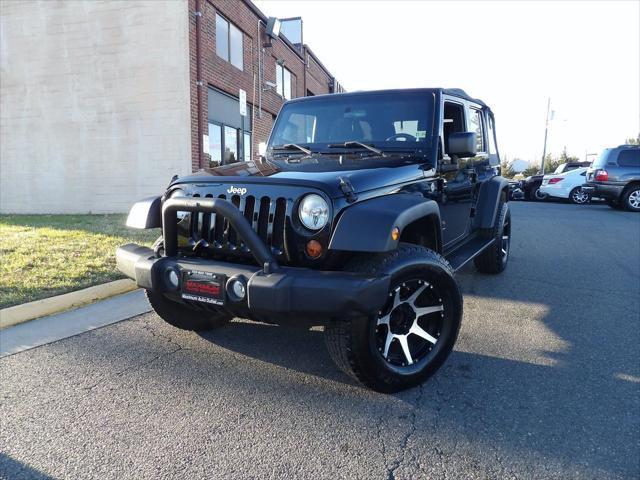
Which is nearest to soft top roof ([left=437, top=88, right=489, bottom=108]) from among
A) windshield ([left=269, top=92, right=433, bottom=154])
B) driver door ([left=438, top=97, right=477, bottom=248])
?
driver door ([left=438, top=97, right=477, bottom=248])

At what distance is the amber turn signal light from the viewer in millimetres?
2730

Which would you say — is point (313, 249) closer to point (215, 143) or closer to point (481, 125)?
point (481, 125)

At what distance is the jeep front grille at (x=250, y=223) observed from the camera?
282 cm

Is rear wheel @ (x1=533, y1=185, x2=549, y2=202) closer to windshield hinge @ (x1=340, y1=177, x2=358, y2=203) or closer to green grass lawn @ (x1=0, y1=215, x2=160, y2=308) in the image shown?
green grass lawn @ (x1=0, y1=215, x2=160, y2=308)

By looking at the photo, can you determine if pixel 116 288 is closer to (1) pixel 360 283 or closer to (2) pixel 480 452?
(1) pixel 360 283

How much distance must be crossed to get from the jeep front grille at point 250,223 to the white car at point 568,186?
57.2ft

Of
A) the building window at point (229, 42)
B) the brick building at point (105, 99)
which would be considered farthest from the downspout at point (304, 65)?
the brick building at point (105, 99)

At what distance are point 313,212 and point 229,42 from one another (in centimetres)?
1309

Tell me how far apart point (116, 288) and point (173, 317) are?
5.26 feet

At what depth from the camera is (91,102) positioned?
40.4ft

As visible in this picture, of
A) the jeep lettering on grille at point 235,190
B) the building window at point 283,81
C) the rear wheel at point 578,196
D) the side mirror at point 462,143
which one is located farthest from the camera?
the building window at point 283,81

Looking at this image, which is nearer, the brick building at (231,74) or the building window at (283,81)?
the brick building at (231,74)

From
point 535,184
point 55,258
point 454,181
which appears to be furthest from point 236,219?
point 535,184

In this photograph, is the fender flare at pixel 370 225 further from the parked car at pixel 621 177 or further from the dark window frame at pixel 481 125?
the parked car at pixel 621 177
